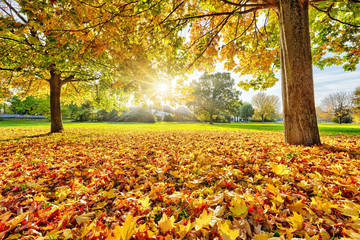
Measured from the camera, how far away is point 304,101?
12.5ft

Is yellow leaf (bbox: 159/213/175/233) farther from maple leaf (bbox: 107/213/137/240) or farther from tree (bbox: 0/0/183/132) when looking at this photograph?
tree (bbox: 0/0/183/132)

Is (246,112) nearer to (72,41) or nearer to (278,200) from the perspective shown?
(72,41)

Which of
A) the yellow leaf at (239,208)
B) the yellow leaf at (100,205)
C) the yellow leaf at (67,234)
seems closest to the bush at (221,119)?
the yellow leaf at (239,208)

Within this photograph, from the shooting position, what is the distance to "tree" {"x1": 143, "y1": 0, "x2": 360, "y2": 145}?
386 centimetres

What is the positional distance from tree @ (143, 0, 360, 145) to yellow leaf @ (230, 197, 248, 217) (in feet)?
11.6

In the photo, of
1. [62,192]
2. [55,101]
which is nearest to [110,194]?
[62,192]

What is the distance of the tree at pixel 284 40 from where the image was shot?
3.86 m

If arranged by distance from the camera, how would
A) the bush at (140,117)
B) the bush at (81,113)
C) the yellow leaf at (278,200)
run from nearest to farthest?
the yellow leaf at (278,200), the bush at (140,117), the bush at (81,113)

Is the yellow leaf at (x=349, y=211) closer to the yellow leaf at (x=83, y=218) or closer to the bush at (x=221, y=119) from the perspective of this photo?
the yellow leaf at (x=83, y=218)

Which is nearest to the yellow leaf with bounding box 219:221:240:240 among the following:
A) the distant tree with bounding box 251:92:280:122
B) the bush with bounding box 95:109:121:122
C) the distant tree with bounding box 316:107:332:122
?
the bush with bounding box 95:109:121:122

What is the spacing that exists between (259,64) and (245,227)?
24.1 ft

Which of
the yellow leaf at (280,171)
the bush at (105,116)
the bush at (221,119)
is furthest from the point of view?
the bush at (105,116)

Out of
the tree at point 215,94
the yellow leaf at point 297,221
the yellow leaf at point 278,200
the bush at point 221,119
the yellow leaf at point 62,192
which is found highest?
the tree at point 215,94

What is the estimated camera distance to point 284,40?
4.02 metres
